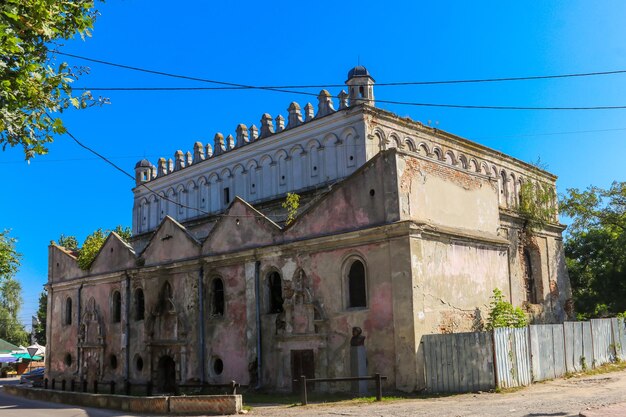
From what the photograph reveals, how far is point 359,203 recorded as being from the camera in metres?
19.2

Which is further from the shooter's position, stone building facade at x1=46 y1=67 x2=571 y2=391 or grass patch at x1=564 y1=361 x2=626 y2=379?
grass patch at x1=564 y1=361 x2=626 y2=379

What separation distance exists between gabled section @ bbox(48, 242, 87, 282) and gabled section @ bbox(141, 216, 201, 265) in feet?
20.4

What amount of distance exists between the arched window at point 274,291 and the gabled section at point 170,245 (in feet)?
13.9

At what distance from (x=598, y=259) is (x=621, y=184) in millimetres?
6604

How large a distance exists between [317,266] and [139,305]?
1100cm

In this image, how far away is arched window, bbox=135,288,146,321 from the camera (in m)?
27.2

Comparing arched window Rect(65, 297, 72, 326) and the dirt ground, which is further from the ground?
arched window Rect(65, 297, 72, 326)

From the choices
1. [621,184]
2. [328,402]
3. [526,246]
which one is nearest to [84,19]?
[328,402]

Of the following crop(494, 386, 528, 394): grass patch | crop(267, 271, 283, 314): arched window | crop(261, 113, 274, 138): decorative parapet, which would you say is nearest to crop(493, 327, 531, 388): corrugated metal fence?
crop(494, 386, 528, 394): grass patch

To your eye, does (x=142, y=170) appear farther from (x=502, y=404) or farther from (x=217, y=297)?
(x=502, y=404)

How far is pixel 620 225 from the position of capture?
37906mm

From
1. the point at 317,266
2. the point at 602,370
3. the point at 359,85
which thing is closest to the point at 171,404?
the point at 317,266

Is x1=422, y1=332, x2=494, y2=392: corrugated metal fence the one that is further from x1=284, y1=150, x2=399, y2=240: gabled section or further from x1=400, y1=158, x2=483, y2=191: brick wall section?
x1=400, y1=158, x2=483, y2=191: brick wall section

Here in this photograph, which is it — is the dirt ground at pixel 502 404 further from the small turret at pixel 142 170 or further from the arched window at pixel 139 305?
the small turret at pixel 142 170
